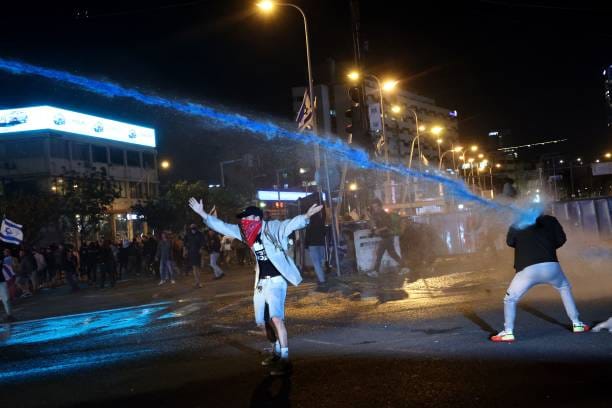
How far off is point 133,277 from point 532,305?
61.4ft

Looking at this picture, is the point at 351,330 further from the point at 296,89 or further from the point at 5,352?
the point at 296,89

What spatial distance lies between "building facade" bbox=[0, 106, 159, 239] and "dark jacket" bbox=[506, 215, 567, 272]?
3469 centimetres

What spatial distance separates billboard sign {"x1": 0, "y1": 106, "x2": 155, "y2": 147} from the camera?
45.3 metres

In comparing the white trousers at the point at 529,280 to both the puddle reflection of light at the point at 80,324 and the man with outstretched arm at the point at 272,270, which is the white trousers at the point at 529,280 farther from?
the puddle reflection of light at the point at 80,324

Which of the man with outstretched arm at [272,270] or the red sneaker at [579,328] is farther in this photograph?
the red sneaker at [579,328]

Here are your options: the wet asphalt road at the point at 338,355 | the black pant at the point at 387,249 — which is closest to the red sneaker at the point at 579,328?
the wet asphalt road at the point at 338,355

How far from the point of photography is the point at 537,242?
20.5 feet

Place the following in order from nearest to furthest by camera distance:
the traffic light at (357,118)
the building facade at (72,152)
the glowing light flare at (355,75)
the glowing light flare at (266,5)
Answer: the glowing light flare at (266,5) → the traffic light at (357,118) → the glowing light flare at (355,75) → the building facade at (72,152)

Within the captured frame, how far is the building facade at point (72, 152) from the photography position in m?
44.6

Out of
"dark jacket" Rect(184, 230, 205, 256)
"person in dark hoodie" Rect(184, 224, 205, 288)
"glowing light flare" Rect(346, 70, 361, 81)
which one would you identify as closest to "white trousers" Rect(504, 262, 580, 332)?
"person in dark hoodie" Rect(184, 224, 205, 288)

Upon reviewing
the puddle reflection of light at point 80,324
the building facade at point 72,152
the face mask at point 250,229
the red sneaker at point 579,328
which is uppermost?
the building facade at point 72,152

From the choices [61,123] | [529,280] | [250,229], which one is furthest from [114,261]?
[61,123]

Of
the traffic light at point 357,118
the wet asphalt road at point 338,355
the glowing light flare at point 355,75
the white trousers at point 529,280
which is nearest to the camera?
the wet asphalt road at point 338,355

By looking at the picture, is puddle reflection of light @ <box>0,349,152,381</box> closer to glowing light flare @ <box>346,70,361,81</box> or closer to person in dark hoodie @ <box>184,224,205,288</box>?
person in dark hoodie @ <box>184,224,205,288</box>
